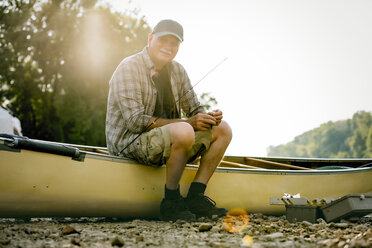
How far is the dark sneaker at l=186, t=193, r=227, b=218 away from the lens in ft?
13.0

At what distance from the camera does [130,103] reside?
3977 millimetres

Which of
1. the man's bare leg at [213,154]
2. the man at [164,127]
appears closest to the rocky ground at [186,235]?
the man at [164,127]

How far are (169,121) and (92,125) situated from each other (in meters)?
17.0

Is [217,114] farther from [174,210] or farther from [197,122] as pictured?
[174,210]

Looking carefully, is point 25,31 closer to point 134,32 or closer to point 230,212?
point 134,32

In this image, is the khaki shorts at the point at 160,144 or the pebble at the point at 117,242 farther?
the khaki shorts at the point at 160,144

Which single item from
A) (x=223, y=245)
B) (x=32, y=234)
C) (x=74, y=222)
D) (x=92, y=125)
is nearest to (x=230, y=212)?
(x=74, y=222)

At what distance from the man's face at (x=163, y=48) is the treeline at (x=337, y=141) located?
69.6 m

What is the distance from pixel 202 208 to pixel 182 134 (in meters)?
0.79

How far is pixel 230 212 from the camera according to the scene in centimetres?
473

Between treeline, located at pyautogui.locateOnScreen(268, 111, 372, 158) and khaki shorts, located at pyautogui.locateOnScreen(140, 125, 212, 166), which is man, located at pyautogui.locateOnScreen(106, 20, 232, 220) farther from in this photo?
treeline, located at pyautogui.locateOnScreen(268, 111, 372, 158)

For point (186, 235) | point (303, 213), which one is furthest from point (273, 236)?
point (303, 213)

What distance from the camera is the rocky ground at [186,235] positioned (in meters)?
2.73

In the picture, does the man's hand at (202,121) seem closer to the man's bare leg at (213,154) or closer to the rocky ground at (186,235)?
the man's bare leg at (213,154)
